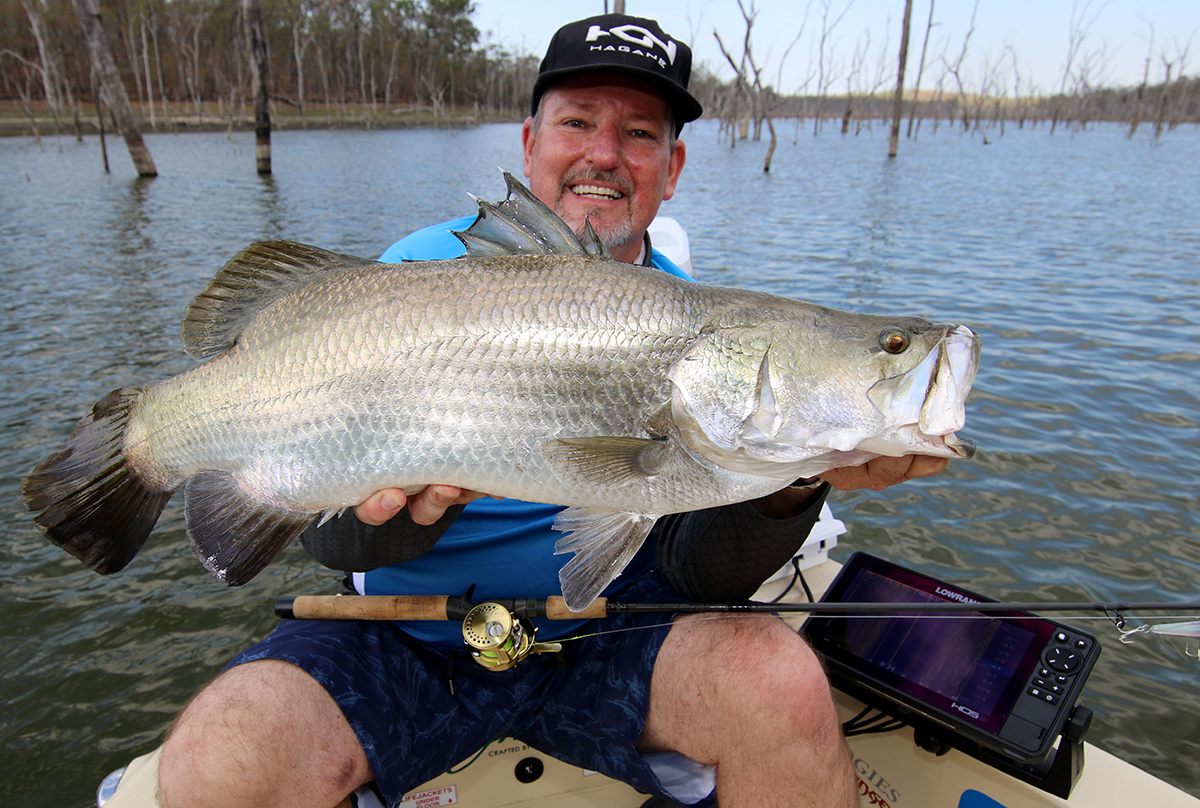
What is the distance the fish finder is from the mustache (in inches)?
76.6

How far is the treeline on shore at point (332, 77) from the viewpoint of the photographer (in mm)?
54281

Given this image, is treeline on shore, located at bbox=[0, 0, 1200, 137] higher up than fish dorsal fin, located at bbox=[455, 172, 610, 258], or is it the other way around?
treeline on shore, located at bbox=[0, 0, 1200, 137]

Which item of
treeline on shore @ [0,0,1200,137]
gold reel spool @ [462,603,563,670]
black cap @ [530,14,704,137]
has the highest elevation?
treeline on shore @ [0,0,1200,137]

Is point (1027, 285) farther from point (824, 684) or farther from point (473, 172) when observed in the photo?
point (473, 172)

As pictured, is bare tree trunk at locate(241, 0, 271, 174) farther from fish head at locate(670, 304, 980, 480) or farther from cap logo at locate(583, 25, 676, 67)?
fish head at locate(670, 304, 980, 480)

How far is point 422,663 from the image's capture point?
2340mm

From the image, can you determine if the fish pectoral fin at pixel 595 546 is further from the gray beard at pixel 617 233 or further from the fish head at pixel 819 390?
the gray beard at pixel 617 233

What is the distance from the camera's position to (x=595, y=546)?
6.17ft

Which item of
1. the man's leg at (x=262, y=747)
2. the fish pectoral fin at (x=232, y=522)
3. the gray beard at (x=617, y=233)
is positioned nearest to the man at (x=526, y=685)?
the man's leg at (x=262, y=747)

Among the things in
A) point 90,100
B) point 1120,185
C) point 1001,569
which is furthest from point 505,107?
A: point 1001,569

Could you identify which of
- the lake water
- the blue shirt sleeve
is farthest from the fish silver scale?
the lake water

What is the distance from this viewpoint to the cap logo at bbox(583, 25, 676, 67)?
2.90 meters

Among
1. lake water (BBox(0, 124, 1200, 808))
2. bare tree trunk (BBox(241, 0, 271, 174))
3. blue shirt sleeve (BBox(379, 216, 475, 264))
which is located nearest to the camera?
blue shirt sleeve (BBox(379, 216, 475, 264))

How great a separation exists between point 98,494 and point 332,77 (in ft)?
331
